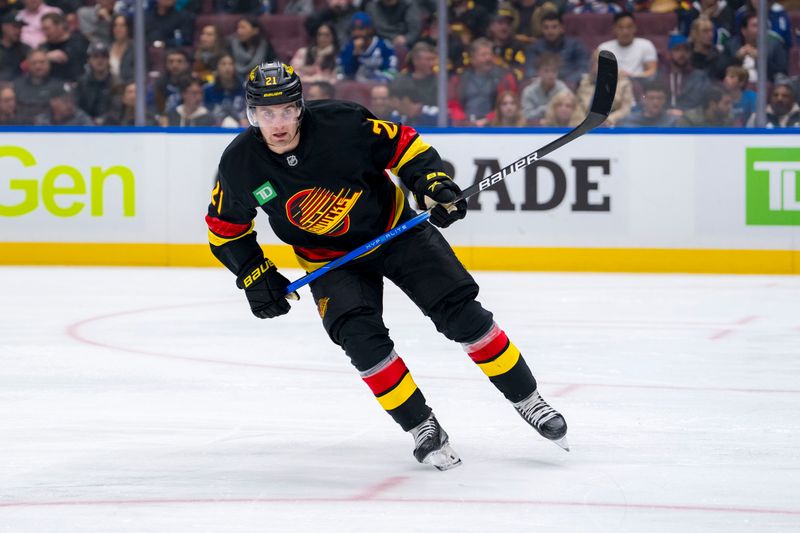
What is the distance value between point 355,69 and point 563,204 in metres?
1.55

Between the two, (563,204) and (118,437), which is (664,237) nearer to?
(563,204)

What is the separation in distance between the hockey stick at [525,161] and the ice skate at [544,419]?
0.56 metres

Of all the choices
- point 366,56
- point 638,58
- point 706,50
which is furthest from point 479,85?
point 706,50

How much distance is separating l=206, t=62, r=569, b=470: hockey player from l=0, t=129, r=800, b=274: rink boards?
486 cm

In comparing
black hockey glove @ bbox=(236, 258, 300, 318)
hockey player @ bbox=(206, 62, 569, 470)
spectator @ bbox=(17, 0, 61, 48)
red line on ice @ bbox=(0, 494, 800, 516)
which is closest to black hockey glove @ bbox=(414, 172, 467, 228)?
hockey player @ bbox=(206, 62, 569, 470)

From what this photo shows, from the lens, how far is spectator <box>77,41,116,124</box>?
9.05m

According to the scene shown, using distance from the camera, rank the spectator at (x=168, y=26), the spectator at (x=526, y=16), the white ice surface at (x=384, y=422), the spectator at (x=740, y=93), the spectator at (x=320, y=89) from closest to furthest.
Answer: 1. the white ice surface at (x=384, y=422)
2. the spectator at (x=740, y=93)
3. the spectator at (x=526, y=16)
4. the spectator at (x=320, y=89)
5. the spectator at (x=168, y=26)

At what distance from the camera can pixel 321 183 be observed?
11.9 ft

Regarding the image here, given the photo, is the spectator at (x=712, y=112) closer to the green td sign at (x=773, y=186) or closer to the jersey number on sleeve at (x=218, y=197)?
the green td sign at (x=773, y=186)

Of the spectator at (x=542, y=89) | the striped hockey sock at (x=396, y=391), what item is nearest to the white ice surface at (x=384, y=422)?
the striped hockey sock at (x=396, y=391)

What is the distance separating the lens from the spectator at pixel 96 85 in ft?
29.7

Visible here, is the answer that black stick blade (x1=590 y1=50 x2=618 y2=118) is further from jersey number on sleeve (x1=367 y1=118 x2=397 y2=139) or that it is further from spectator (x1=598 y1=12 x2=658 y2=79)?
spectator (x1=598 y1=12 x2=658 y2=79)

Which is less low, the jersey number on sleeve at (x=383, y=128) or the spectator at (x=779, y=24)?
the spectator at (x=779, y=24)

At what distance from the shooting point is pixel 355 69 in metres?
8.84
